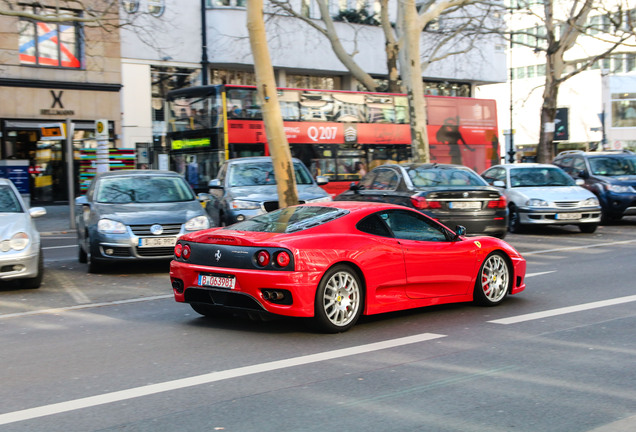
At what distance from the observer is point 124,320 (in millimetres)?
8016

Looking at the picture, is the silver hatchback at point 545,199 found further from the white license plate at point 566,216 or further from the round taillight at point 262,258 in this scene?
the round taillight at point 262,258

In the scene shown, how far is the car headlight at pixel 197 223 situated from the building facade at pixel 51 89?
630 inches

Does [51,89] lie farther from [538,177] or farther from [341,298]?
[341,298]

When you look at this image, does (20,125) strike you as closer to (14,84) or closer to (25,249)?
(14,84)

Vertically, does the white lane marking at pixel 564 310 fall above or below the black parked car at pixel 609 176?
below

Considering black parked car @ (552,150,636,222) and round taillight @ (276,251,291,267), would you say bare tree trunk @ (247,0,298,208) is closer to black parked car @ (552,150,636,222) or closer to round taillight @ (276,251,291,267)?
round taillight @ (276,251,291,267)

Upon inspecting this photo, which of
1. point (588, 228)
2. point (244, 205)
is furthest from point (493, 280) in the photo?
point (588, 228)

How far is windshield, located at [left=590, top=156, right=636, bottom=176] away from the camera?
807 inches

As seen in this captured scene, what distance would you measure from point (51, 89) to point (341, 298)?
23.0 metres

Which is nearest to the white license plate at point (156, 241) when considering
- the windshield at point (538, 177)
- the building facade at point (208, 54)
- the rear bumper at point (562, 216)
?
the rear bumper at point (562, 216)

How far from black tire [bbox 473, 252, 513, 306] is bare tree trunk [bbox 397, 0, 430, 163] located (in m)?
13.5

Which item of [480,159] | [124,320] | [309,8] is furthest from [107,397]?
[309,8]

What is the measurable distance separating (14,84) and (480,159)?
16.0m

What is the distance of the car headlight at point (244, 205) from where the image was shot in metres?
15.3
